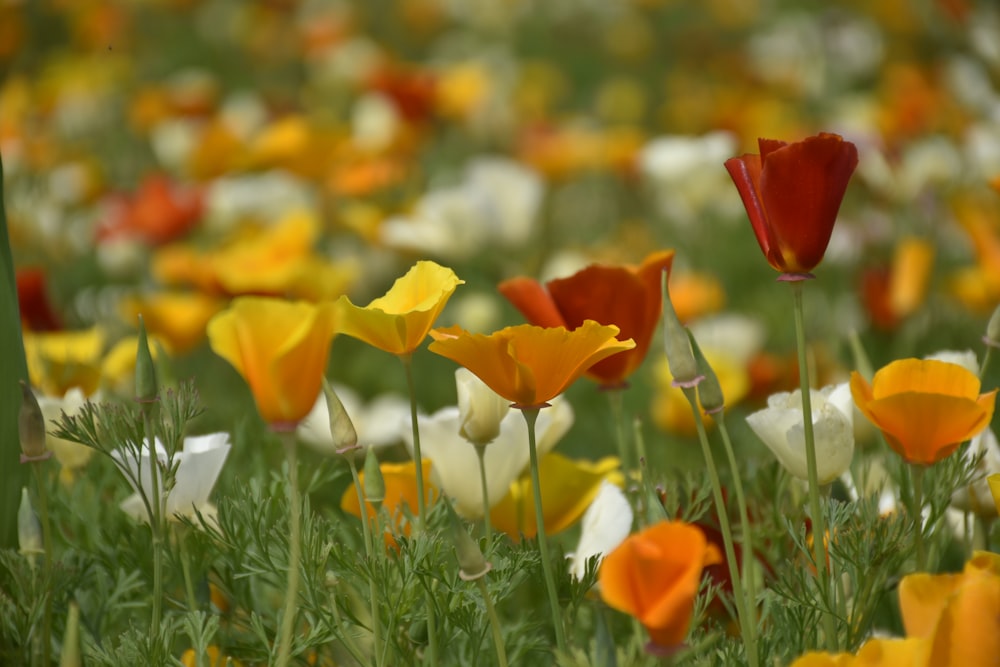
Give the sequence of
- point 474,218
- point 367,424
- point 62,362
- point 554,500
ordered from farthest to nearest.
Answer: point 474,218 → point 367,424 → point 62,362 → point 554,500

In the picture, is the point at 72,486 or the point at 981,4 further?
the point at 981,4

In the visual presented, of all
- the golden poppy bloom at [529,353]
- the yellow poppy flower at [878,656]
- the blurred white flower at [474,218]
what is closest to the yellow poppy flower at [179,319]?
the blurred white flower at [474,218]

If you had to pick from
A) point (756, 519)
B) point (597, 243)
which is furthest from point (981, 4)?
point (756, 519)

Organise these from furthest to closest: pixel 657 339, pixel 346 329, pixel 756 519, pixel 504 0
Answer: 1. pixel 504 0
2. pixel 657 339
3. pixel 756 519
4. pixel 346 329

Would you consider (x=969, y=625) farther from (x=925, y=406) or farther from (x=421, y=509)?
(x=421, y=509)

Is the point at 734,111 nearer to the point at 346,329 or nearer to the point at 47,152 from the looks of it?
the point at 47,152

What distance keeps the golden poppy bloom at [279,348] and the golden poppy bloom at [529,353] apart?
9 centimetres

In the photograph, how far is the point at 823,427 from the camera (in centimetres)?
84

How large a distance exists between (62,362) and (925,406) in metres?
0.94

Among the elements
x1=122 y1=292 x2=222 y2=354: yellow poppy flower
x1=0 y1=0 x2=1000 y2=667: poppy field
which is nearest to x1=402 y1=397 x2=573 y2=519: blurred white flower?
x1=0 y1=0 x2=1000 y2=667: poppy field

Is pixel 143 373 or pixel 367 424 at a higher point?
pixel 143 373

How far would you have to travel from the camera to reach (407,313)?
0.80 meters

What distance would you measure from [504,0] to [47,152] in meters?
3.75

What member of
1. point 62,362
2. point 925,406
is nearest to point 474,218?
point 62,362
